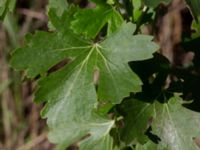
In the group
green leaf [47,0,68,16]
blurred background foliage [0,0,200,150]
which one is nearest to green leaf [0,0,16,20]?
green leaf [47,0,68,16]

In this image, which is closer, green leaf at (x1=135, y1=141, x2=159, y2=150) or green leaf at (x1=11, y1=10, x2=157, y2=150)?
green leaf at (x1=11, y1=10, x2=157, y2=150)

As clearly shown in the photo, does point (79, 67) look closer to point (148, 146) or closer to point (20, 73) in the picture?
point (148, 146)

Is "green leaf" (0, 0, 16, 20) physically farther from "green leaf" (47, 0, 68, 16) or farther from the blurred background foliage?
the blurred background foliage

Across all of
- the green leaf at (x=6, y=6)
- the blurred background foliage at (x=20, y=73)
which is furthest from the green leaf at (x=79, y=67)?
the blurred background foliage at (x=20, y=73)

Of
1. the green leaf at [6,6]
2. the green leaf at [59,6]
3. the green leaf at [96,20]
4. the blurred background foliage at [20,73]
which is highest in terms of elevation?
the green leaf at [6,6]

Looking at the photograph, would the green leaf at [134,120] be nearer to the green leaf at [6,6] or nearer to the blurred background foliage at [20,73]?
the green leaf at [6,6]
